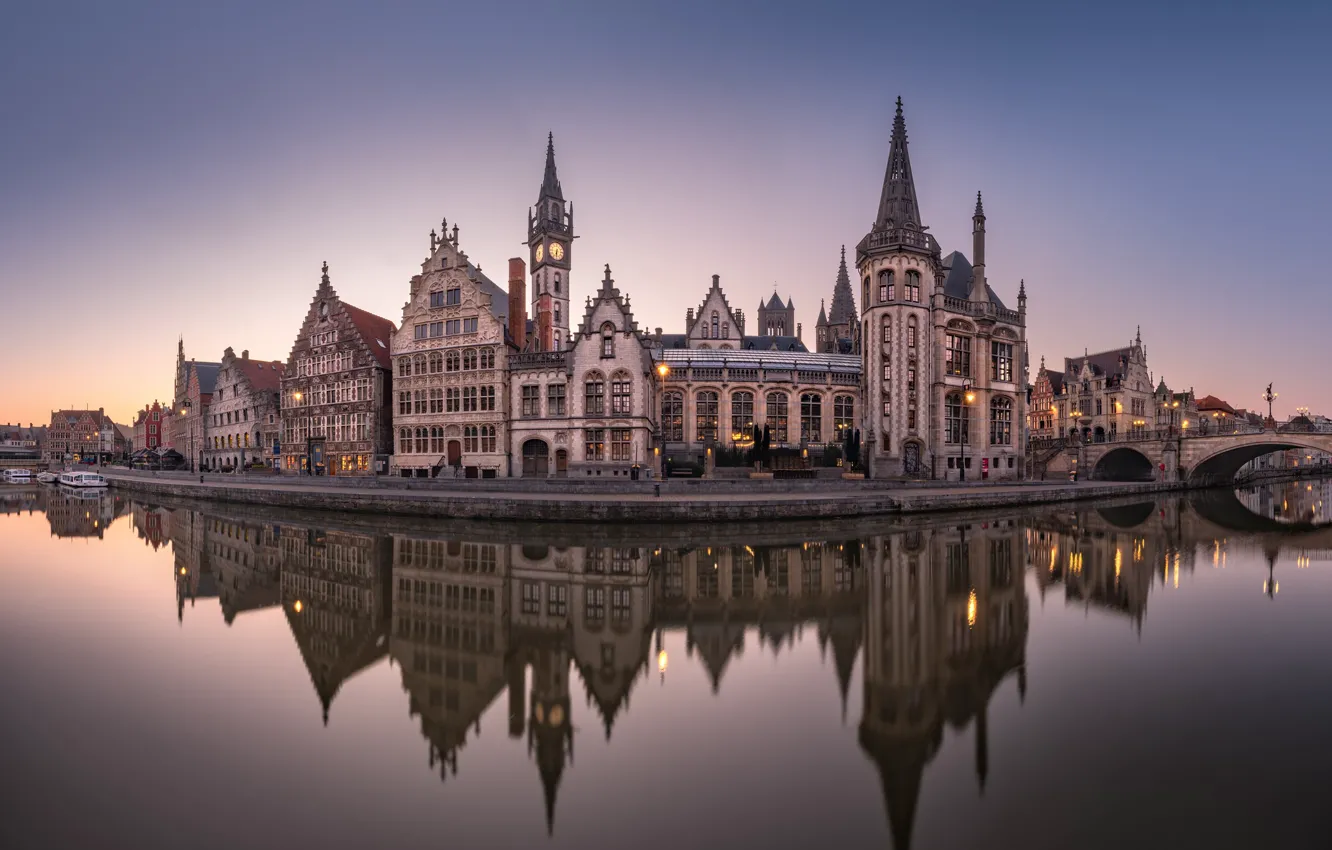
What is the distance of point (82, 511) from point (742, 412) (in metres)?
43.5

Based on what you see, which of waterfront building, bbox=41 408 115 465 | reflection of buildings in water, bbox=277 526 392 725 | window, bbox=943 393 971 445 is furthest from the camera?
waterfront building, bbox=41 408 115 465

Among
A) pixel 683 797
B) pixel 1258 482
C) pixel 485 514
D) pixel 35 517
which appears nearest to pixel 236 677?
pixel 683 797

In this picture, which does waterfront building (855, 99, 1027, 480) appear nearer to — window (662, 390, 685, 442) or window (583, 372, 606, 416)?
window (662, 390, 685, 442)

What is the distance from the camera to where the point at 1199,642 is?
11.4 meters

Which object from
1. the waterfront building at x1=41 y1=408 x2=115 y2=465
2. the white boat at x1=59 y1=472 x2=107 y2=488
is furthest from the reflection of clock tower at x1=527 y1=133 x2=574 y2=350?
the waterfront building at x1=41 y1=408 x2=115 y2=465

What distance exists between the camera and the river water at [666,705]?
5.71 m

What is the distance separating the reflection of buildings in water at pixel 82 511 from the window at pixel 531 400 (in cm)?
2229

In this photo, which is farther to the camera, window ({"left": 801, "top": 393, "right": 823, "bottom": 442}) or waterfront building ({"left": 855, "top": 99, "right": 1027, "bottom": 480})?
window ({"left": 801, "top": 393, "right": 823, "bottom": 442})

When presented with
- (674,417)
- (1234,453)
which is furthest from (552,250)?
(1234,453)

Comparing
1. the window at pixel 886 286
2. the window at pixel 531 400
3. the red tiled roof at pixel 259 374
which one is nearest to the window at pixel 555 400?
the window at pixel 531 400

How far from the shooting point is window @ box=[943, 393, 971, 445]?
4722 centimetres

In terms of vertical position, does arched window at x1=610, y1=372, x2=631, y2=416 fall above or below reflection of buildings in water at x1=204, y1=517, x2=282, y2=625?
above

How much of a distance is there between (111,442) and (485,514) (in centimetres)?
14550

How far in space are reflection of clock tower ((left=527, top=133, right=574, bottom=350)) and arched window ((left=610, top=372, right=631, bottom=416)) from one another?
17927 mm
